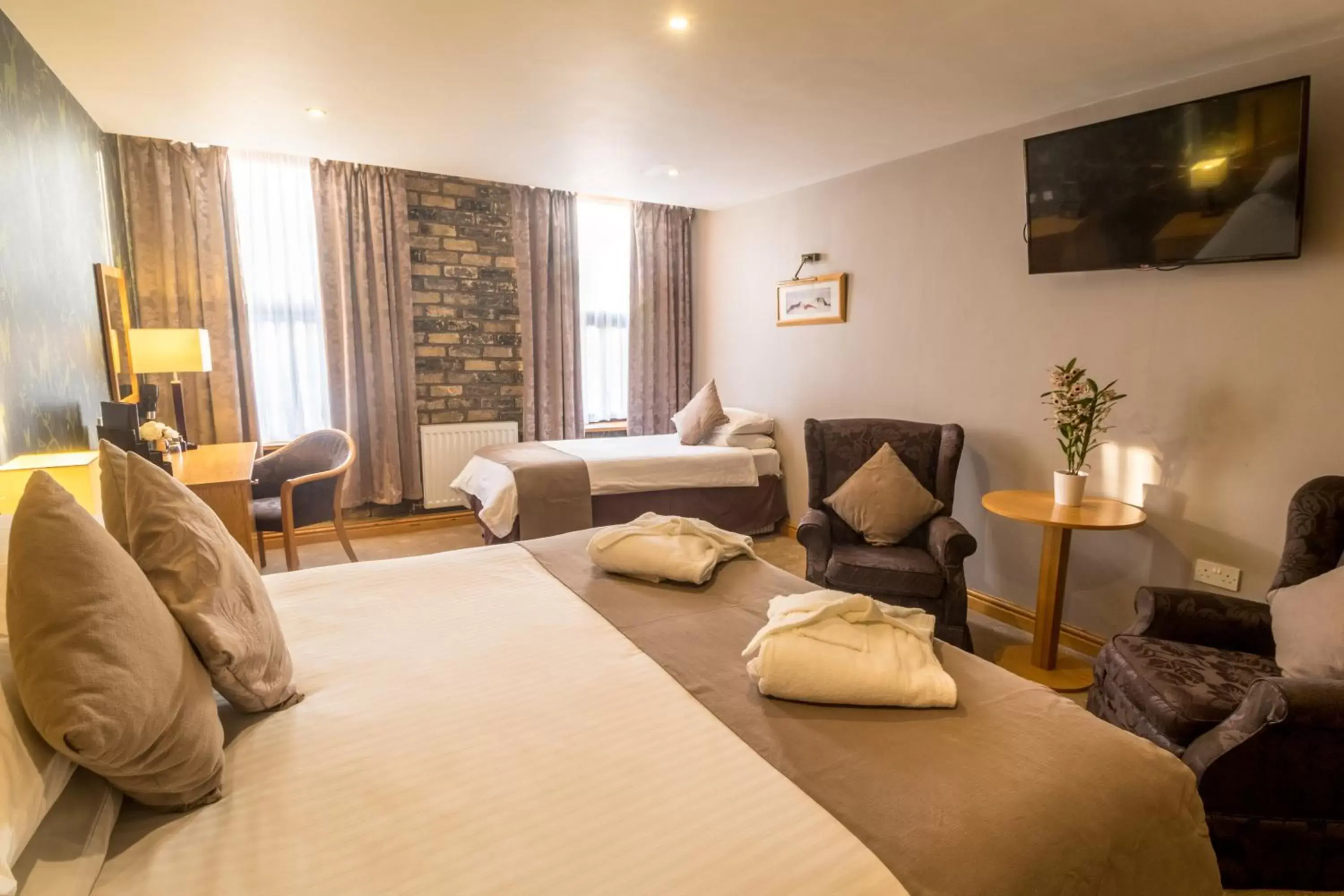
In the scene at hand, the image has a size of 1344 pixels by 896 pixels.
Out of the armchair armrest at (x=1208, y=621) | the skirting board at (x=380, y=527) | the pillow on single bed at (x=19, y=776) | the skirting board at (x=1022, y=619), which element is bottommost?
the skirting board at (x=1022, y=619)

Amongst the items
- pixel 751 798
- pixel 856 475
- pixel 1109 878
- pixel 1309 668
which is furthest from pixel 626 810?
pixel 856 475

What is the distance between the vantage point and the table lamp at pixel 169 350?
11.0 ft

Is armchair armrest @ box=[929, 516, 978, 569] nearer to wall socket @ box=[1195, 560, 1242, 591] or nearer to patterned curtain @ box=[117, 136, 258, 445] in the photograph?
wall socket @ box=[1195, 560, 1242, 591]

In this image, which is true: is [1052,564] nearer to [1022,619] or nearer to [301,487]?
[1022,619]

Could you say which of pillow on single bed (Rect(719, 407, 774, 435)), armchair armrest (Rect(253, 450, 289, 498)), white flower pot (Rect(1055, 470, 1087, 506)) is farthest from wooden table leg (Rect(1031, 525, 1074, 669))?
armchair armrest (Rect(253, 450, 289, 498))

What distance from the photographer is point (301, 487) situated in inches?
144

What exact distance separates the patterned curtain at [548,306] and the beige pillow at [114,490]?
3.98 m

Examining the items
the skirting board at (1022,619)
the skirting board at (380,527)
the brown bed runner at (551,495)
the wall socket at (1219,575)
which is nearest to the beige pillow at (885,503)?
the skirting board at (1022,619)

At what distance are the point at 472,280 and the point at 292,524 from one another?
2.26 meters

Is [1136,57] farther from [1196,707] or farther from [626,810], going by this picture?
[626,810]

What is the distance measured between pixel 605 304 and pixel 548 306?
20.3 inches

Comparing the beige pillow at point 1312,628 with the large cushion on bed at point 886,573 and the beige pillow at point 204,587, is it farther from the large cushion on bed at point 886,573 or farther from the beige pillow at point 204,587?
the beige pillow at point 204,587

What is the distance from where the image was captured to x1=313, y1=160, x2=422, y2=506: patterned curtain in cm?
452

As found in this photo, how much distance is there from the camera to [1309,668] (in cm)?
186
